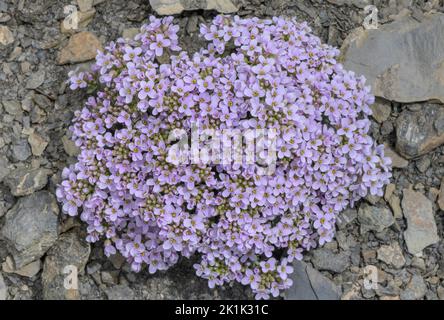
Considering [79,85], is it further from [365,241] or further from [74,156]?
[365,241]

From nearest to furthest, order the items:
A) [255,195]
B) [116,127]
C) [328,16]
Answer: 1. [255,195]
2. [116,127]
3. [328,16]

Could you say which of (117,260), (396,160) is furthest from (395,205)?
(117,260)

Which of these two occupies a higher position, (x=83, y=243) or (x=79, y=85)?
(x=79, y=85)

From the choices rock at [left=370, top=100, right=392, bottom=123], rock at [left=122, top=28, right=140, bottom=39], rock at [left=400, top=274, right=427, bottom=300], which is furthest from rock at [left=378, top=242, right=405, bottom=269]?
rock at [left=122, top=28, right=140, bottom=39]

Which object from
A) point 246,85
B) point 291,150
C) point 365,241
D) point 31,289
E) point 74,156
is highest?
point 246,85

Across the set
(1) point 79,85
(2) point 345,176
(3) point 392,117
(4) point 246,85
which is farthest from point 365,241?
(1) point 79,85

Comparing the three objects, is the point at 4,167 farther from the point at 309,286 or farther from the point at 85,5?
the point at 309,286
